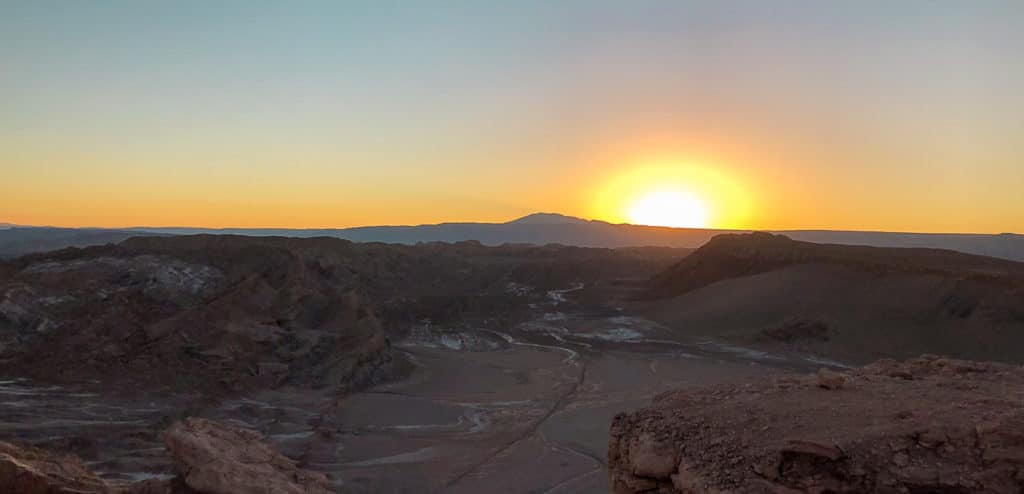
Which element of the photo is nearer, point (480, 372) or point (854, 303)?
point (480, 372)

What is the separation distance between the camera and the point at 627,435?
17.4 feet

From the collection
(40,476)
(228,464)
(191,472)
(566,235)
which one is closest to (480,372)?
(228,464)

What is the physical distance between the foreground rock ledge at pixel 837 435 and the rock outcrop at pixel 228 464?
3.88m

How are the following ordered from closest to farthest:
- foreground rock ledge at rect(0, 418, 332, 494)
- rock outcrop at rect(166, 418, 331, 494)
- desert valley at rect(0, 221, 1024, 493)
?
desert valley at rect(0, 221, 1024, 493)
foreground rock ledge at rect(0, 418, 332, 494)
rock outcrop at rect(166, 418, 331, 494)

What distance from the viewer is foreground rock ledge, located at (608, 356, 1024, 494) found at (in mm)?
3920

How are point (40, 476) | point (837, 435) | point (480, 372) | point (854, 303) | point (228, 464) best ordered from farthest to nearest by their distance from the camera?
point (854, 303)
point (480, 372)
point (228, 464)
point (40, 476)
point (837, 435)

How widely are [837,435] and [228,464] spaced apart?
5798mm

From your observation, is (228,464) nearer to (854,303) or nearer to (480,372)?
(480,372)

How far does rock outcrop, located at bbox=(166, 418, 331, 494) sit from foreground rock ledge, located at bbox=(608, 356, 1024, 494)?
153 inches

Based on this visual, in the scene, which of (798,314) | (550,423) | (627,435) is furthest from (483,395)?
(798,314)

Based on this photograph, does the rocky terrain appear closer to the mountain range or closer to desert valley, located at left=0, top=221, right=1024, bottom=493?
desert valley, located at left=0, top=221, right=1024, bottom=493

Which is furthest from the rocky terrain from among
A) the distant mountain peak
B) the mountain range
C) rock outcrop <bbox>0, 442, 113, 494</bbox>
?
the distant mountain peak

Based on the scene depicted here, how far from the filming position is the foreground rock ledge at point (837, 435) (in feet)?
12.9

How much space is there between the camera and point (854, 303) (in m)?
25.2
